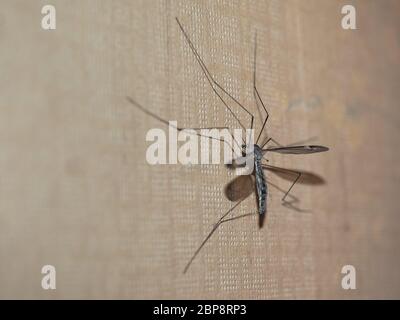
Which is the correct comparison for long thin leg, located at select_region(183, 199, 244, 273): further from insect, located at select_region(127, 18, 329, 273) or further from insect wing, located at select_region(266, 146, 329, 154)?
insect wing, located at select_region(266, 146, 329, 154)

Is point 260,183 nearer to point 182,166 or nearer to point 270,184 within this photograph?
point 270,184

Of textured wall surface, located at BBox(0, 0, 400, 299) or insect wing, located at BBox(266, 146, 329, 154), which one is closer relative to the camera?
textured wall surface, located at BBox(0, 0, 400, 299)

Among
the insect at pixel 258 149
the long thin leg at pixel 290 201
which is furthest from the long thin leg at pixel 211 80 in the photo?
the long thin leg at pixel 290 201

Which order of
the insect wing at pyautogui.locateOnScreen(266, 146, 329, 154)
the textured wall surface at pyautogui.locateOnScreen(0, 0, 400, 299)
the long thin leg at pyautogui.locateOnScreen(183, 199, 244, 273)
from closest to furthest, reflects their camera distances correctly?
the textured wall surface at pyautogui.locateOnScreen(0, 0, 400, 299)
the long thin leg at pyautogui.locateOnScreen(183, 199, 244, 273)
the insect wing at pyautogui.locateOnScreen(266, 146, 329, 154)

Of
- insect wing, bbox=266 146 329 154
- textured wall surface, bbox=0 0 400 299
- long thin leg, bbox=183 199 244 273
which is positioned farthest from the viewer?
insect wing, bbox=266 146 329 154

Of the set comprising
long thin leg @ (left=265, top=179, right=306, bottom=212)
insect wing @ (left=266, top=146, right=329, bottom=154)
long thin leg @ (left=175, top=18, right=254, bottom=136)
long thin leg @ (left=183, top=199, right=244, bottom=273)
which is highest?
long thin leg @ (left=175, top=18, right=254, bottom=136)

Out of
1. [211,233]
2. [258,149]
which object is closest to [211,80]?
[258,149]

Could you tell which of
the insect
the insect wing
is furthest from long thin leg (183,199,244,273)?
the insect wing

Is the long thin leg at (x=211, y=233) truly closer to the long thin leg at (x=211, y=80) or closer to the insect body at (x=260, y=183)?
the insect body at (x=260, y=183)
